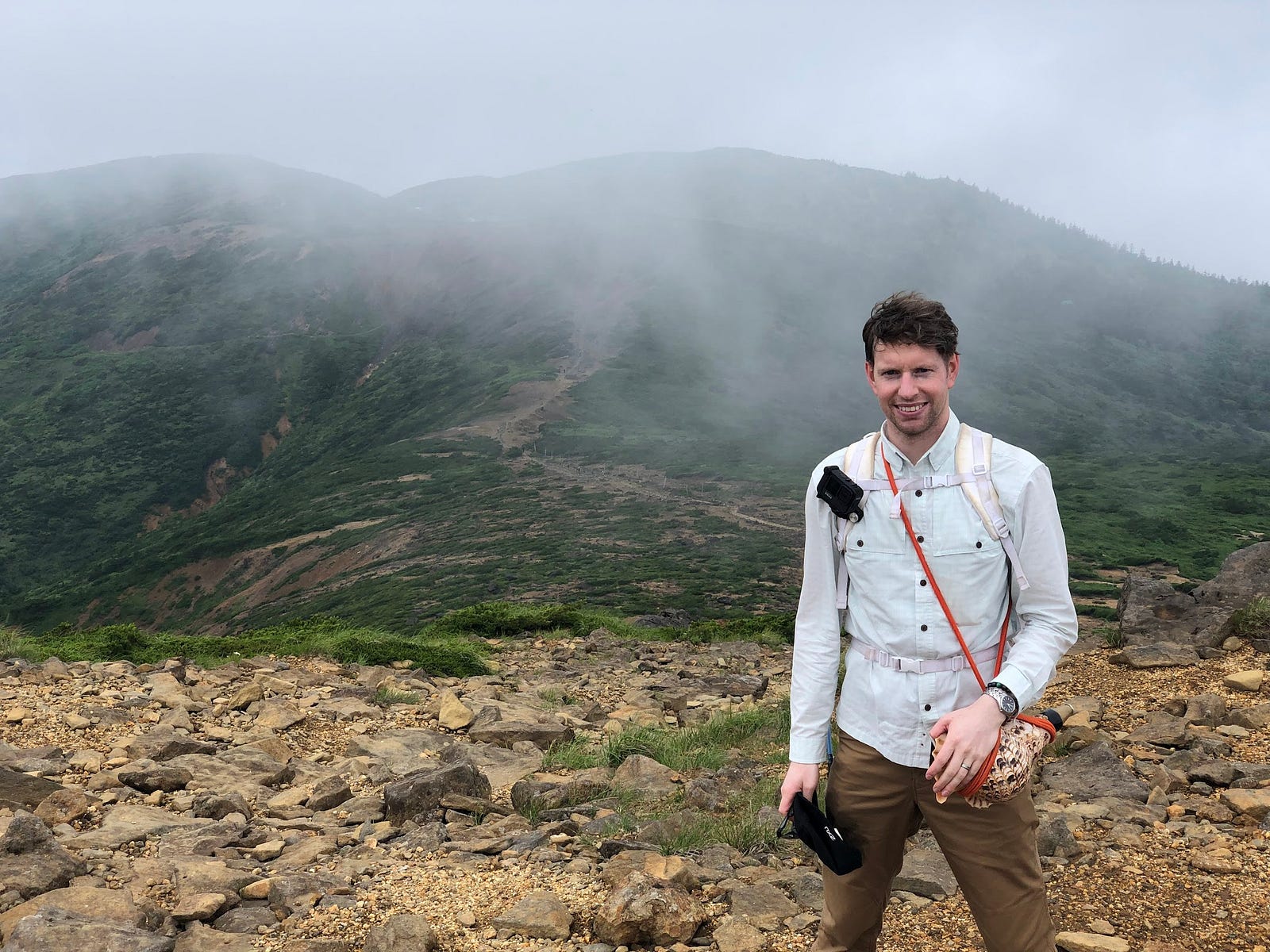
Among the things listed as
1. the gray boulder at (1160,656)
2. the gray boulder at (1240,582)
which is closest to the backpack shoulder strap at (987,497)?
the gray boulder at (1160,656)

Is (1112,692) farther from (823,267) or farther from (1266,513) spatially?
(823,267)

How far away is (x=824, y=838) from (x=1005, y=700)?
0.70m

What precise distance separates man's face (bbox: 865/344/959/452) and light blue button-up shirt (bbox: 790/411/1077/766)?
111 mm

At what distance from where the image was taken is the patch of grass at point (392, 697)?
8.66 meters

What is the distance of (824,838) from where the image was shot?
255 cm

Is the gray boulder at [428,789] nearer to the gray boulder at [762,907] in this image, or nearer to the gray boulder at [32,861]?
the gray boulder at [32,861]

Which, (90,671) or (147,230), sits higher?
(147,230)

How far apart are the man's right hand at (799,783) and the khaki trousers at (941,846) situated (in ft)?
0.46

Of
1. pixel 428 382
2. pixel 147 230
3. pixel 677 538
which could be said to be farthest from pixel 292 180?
pixel 677 538

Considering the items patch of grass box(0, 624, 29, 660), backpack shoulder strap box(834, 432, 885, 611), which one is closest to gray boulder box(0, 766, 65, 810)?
backpack shoulder strap box(834, 432, 885, 611)

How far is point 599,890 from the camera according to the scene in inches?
166

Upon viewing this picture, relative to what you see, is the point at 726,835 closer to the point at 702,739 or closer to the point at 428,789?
the point at 428,789

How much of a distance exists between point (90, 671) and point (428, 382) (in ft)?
309

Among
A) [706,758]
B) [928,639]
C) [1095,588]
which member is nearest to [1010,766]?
[928,639]
